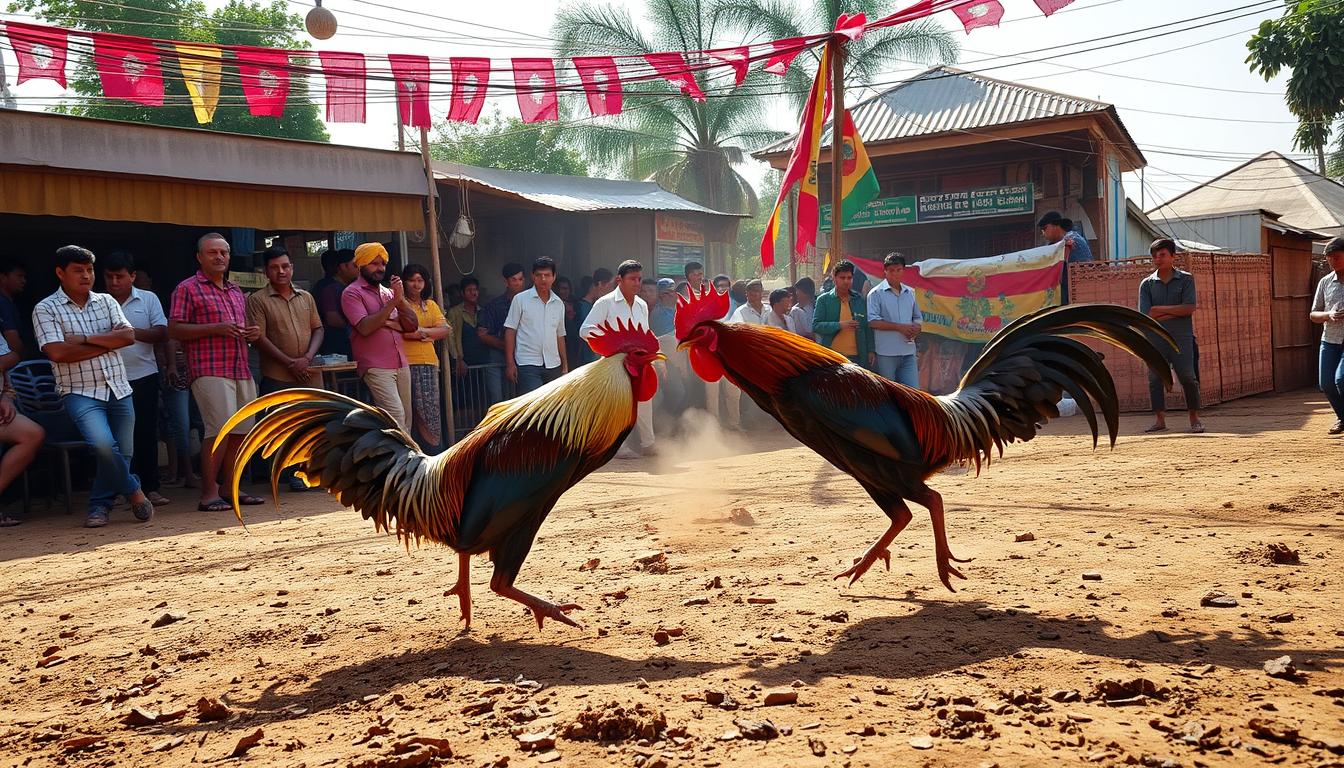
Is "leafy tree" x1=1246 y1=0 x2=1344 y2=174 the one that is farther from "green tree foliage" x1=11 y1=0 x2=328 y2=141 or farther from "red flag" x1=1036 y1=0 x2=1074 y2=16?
"green tree foliage" x1=11 y1=0 x2=328 y2=141

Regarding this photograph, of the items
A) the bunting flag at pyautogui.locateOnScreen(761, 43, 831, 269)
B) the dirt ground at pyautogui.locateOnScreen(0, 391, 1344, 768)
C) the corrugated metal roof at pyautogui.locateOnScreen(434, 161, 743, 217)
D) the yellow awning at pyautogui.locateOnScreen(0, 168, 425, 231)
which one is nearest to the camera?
the dirt ground at pyautogui.locateOnScreen(0, 391, 1344, 768)

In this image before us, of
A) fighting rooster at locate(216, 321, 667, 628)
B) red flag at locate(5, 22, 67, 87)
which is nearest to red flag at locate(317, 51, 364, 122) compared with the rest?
red flag at locate(5, 22, 67, 87)

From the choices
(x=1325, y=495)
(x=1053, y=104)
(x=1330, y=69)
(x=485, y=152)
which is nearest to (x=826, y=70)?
(x=1053, y=104)

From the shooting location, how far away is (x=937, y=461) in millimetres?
4645

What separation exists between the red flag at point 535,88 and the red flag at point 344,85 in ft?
6.07

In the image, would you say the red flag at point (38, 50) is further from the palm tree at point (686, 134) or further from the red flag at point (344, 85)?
the palm tree at point (686, 134)

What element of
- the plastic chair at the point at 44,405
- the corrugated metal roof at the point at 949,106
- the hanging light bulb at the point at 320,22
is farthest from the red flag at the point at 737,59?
the plastic chair at the point at 44,405

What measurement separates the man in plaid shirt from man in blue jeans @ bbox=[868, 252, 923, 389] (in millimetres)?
6481

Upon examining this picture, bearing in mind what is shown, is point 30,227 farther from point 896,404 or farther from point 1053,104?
point 1053,104

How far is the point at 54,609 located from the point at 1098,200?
18.4 metres

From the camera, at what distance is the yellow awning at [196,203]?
317 inches

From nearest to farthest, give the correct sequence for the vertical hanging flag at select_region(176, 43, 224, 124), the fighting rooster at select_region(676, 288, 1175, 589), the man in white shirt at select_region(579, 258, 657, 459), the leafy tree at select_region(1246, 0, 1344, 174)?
the fighting rooster at select_region(676, 288, 1175, 589)
the vertical hanging flag at select_region(176, 43, 224, 124)
the man in white shirt at select_region(579, 258, 657, 459)
the leafy tree at select_region(1246, 0, 1344, 174)

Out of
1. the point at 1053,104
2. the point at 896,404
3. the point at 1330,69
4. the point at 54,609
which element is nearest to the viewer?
the point at 896,404

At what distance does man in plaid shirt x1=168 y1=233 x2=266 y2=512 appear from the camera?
7941mm
